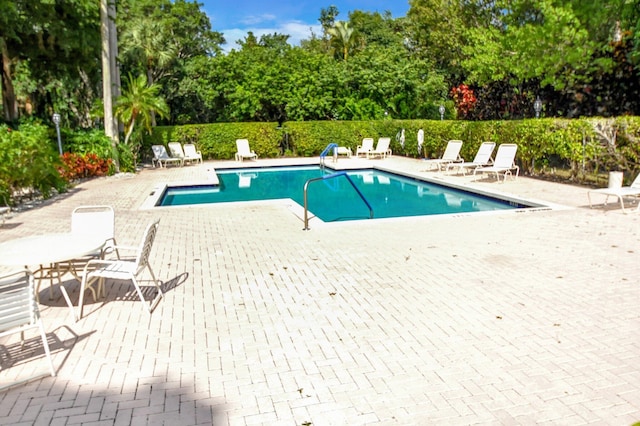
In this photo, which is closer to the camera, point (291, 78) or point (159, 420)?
point (159, 420)

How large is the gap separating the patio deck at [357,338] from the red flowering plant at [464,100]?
20.2 metres

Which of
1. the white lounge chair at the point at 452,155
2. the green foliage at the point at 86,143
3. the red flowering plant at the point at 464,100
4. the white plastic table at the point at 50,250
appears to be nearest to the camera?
the white plastic table at the point at 50,250

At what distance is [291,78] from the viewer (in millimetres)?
25938

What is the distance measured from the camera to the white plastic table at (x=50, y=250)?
440cm

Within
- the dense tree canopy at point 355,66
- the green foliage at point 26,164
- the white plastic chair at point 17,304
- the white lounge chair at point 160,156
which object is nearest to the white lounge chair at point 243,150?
the white lounge chair at point 160,156

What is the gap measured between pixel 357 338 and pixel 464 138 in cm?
1571

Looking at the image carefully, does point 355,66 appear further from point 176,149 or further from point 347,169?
point 176,149

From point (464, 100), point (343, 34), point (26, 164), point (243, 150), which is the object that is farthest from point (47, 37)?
point (343, 34)

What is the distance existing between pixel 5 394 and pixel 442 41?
3143cm

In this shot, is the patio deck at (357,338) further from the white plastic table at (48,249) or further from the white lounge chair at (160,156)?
the white lounge chair at (160,156)

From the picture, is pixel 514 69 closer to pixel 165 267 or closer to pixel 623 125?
pixel 623 125

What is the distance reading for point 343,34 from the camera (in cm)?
4009

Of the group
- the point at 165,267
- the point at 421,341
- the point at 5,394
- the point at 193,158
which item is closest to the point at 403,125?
the point at 193,158

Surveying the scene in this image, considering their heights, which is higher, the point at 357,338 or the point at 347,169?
the point at 347,169
